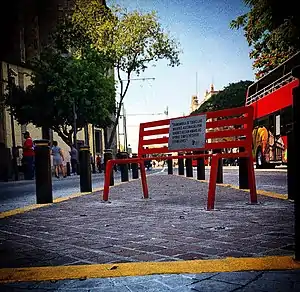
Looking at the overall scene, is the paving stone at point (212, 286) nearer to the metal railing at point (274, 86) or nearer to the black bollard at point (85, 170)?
the metal railing at point (274, 86)

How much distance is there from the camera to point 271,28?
107 centimetres

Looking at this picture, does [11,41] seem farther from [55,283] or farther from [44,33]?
[55,283]

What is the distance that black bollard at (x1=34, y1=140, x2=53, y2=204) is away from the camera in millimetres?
3791

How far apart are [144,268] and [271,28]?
101 cm

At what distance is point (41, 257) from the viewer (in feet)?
6.17

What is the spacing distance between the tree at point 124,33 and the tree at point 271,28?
29cm

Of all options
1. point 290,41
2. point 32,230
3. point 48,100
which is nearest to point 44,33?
point 290,41

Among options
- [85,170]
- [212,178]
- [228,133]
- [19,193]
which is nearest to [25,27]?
[212,178]

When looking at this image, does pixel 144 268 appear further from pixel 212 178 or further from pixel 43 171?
pixel 43 171

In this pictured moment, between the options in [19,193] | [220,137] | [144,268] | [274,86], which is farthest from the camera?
[19,193]

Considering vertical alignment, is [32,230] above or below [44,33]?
below

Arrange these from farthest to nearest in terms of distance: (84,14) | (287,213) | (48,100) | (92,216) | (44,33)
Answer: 1. (92,216)
2. (287,213)
3. (48,100)
4. (84,14)
5. (44,33)

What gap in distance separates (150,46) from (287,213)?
5.60 ft

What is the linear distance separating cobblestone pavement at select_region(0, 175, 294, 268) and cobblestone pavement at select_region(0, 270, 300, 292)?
271mm
